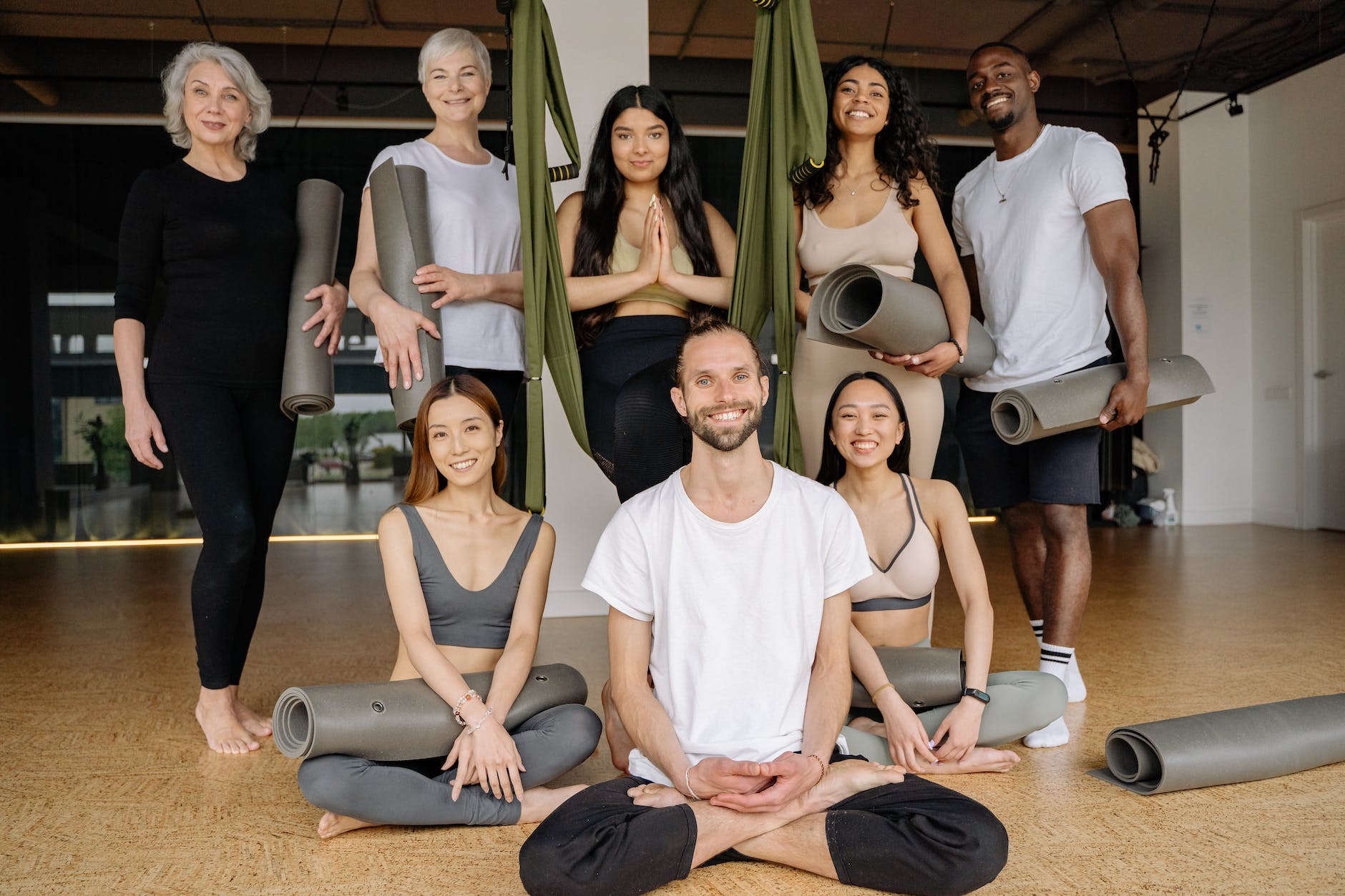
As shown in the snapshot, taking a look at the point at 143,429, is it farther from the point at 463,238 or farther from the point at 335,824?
the point at 335,824

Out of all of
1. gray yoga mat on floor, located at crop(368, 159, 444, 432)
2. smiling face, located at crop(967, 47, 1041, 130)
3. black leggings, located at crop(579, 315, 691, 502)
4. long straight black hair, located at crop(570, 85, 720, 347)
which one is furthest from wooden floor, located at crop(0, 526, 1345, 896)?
smiling face, located at crop(967, 47, 1041, 130)

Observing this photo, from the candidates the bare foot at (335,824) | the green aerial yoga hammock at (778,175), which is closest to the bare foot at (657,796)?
the bare foot at (335,824)

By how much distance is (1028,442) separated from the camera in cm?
277

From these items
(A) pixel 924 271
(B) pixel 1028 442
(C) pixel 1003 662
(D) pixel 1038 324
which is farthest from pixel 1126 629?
(A) pixel 924 271

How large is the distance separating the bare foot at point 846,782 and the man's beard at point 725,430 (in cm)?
60

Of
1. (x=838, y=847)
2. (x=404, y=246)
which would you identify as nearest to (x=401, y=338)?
(x=404, y=246)

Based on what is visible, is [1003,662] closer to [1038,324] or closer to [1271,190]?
[1038,324]

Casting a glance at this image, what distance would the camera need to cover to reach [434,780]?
1.91 metres

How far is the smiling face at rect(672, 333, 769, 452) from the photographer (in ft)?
5.86

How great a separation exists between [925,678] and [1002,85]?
5.46ft

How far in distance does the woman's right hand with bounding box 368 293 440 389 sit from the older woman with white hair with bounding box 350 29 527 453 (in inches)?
1.1

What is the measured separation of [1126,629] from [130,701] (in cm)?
331

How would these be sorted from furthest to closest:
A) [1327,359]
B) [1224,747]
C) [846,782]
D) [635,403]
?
[1327,359] < [635,403] < [1224,747] < [846,782]

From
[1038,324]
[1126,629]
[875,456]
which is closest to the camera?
[875,456]
